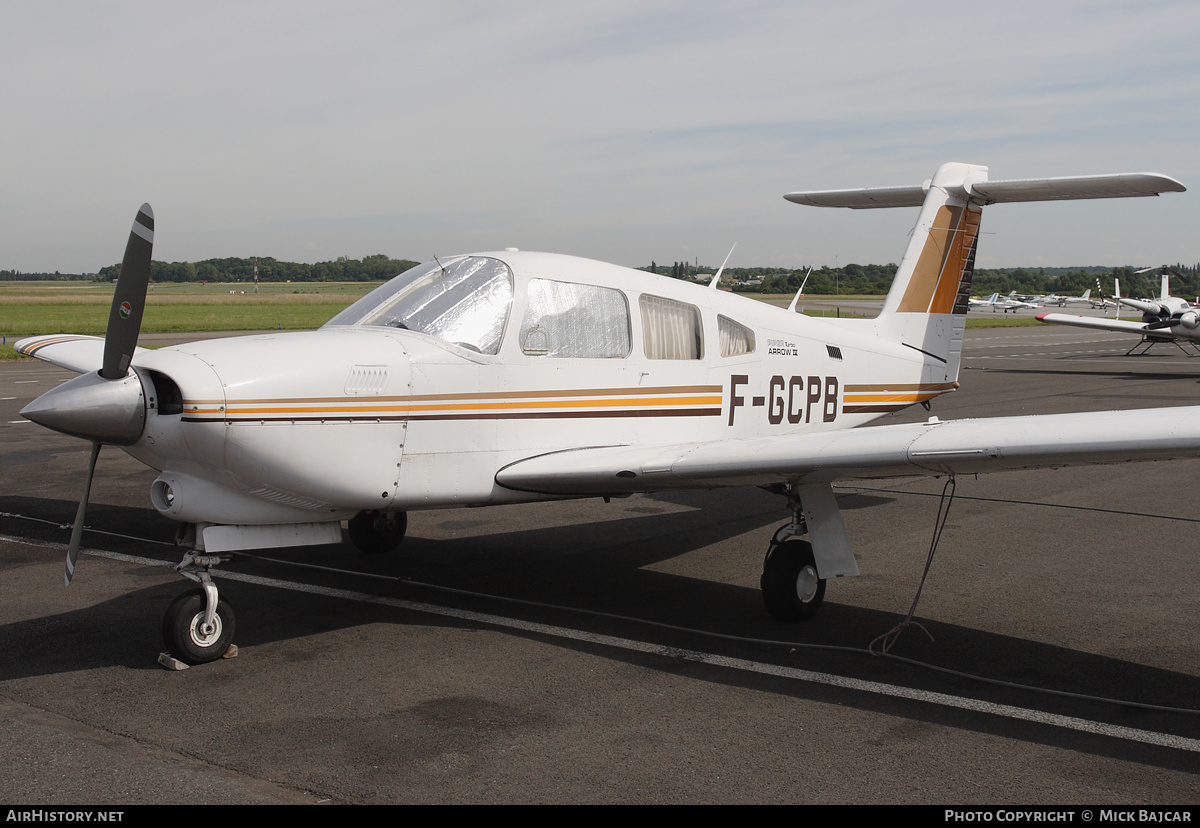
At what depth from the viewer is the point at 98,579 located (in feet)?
24.3

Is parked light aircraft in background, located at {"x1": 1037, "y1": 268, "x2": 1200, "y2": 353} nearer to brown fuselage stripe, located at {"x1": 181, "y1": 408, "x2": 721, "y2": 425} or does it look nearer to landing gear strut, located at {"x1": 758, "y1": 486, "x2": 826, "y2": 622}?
brown fuselage stripe, located at {"x1": 181, "y1": 408, "x2": 721, "y2": 425}

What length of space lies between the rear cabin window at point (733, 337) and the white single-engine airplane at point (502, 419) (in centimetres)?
2

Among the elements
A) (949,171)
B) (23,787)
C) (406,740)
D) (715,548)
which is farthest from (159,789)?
(949,171)

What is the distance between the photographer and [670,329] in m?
7.09

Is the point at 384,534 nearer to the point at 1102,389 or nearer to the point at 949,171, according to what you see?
the point at 949,171

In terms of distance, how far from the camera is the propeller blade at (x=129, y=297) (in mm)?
4996

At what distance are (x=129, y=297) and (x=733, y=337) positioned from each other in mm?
4213

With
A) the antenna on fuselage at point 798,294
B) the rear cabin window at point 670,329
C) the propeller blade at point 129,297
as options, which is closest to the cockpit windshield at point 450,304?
the rear cabin window at point 670,329

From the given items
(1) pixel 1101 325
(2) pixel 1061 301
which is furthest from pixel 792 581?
(2) pixel 1061 301

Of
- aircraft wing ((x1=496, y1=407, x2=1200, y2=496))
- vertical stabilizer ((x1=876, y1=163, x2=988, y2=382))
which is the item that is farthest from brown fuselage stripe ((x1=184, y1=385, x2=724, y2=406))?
vertical stabilizer ((x1=876, y1=163, x2=988, y2=382))

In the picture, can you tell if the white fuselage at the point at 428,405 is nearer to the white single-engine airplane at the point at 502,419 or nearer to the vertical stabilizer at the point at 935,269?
the white single-engine airplane at the point at 502,419

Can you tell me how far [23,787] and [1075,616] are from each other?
233 inches

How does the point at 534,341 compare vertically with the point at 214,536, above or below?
above

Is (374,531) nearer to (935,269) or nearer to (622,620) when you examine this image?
(622,620)
